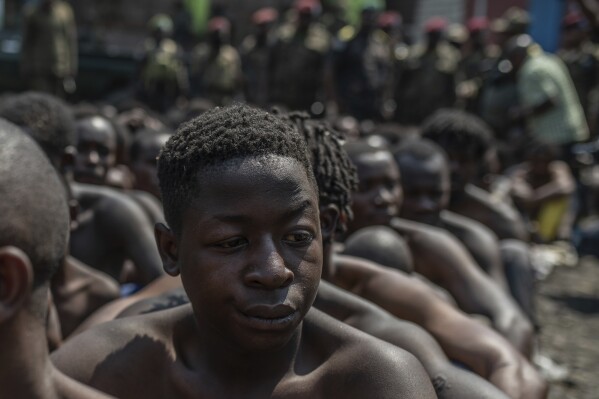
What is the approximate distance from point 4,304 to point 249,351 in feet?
2.28

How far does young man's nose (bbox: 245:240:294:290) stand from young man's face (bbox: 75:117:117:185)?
115 inches

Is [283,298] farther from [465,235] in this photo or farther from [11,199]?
[465,235]

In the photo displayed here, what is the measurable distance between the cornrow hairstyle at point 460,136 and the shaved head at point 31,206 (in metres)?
4.22

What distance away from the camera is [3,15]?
1781cm

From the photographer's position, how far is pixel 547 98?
359 inches

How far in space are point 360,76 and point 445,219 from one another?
6951 mm

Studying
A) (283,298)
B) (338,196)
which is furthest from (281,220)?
(338,196)

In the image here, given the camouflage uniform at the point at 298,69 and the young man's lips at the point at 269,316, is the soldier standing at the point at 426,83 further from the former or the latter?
the young man's lips at the point at 269,316

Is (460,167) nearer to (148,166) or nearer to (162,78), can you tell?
(148,166)

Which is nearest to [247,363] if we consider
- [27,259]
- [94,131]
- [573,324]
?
[27,259]

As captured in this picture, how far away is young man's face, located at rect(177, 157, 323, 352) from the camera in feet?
6.12

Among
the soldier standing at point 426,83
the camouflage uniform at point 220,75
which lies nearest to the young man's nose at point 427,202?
the soldier standing at point 426,83

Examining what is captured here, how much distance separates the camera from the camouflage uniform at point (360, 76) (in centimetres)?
1145

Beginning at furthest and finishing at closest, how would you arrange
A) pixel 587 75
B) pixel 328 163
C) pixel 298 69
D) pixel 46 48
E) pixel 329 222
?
1. pixel 46 48
2. pixel 298 69
3. pixel 587 75
4. pixel 328 163
5. pixel 329 222
